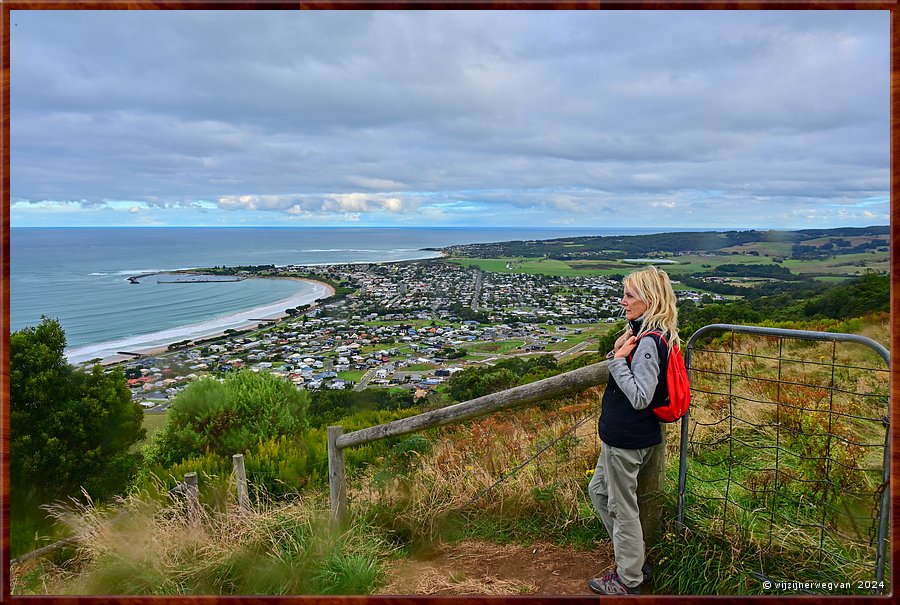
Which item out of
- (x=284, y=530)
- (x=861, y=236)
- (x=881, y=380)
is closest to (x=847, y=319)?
(x=881, y=380)

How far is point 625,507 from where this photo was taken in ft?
7.55

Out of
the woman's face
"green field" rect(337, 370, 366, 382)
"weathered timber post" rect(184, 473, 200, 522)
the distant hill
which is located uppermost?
the distant hill

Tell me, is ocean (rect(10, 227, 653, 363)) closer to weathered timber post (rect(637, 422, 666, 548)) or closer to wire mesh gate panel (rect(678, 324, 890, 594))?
wire mesh gate panel (rect(678, 324, 890, 594))

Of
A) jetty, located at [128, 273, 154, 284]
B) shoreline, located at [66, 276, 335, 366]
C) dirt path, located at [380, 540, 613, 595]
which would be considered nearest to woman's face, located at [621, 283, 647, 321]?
dirt path, located at [380, 540, 613, 595]

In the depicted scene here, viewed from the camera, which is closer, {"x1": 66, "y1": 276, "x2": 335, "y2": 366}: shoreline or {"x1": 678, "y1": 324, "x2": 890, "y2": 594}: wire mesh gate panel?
{"x1": 678, "y1": 324, "x2": 890, "y2": 594}: wire mesh gate panel

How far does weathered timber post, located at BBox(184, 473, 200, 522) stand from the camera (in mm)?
3094

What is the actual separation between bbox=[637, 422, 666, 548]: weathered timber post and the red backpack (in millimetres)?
378

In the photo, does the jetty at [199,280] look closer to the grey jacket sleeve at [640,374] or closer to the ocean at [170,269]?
the ocean at [170,269]

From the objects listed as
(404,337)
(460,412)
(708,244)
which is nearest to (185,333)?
(404,337)

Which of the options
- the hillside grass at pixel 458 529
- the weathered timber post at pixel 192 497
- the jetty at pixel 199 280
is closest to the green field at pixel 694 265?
the hillside grass at pixel 458 529

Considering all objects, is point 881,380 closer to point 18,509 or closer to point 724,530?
point 724,530

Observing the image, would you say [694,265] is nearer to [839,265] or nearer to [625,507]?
[839,265]

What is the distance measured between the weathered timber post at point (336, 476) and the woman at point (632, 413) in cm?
143

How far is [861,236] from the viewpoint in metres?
3.44
